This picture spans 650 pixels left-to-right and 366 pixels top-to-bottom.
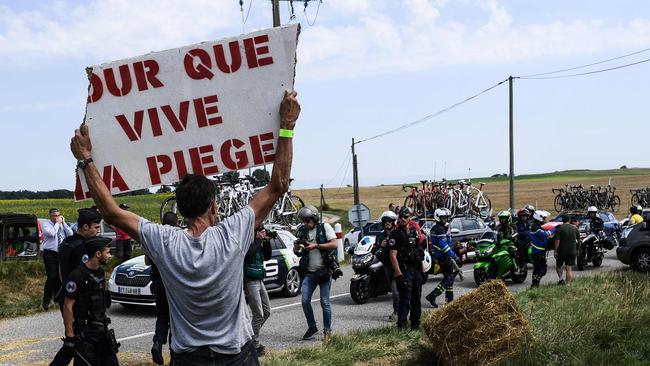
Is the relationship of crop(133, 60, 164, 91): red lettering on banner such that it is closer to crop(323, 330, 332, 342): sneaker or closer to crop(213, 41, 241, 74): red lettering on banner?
crop(213, 41, 241, 74): red lettering on banner

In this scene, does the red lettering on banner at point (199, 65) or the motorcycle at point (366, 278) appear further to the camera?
the motorcycle at point (366, 278)

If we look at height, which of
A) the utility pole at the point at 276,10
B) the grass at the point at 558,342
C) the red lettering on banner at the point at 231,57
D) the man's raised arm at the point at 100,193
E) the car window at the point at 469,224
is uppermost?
the utility pole at the point at 276,10

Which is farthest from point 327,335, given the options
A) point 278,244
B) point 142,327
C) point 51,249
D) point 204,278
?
point 51,249

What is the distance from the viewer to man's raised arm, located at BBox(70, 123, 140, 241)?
323 cm

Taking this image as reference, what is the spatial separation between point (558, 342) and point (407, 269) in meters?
2.95

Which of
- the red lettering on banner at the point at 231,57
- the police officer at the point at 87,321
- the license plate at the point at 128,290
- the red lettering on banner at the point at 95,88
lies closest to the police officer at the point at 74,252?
the police officer at the point at 87,321

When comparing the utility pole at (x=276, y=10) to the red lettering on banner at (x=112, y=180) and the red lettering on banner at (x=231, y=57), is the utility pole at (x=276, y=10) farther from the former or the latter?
the red lettering on banner at (x=112, y=180)

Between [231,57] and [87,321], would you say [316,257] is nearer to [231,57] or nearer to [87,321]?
[87,321]

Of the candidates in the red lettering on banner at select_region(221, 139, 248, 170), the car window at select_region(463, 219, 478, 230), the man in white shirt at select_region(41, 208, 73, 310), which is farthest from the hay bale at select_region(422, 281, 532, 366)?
the car window at select_region(463, 219, 478, 230)

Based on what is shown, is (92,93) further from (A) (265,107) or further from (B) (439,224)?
(B) (439,224)

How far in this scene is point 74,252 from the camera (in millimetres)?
6363

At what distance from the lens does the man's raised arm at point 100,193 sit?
3.23 metres

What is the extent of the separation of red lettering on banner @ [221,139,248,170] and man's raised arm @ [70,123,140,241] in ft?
2.18

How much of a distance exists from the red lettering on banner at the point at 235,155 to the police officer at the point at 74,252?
256 cm
